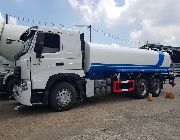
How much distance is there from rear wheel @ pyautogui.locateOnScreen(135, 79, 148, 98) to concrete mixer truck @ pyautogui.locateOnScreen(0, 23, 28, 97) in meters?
5.42

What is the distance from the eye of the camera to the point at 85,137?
7.30 m

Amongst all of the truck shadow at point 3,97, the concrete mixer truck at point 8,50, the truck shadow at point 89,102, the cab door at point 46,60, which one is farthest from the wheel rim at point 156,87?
the truck shadow at point 3,97

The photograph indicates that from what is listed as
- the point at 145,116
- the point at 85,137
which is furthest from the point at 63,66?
the point at 85,137

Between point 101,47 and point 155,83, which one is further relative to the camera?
point 155,83

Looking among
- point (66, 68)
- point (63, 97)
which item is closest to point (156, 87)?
point (66, 68)

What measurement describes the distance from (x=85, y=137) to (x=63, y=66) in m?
3.94

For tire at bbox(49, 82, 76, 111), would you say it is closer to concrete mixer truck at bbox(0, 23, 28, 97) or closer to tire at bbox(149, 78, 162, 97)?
concrete mixer truck at bbox(0, 23, 28, 97)

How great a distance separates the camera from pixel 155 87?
14.9 metres

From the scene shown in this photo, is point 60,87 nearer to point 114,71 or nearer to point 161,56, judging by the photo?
point 114,71

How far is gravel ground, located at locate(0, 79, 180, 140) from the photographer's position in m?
7.52

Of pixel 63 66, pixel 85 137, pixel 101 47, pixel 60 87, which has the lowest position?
pixel 85 137

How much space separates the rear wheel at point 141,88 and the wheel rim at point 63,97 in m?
4.16

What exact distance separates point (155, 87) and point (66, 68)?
A: 571 centimetres

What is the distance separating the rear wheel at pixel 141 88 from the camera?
13930 millimetres
